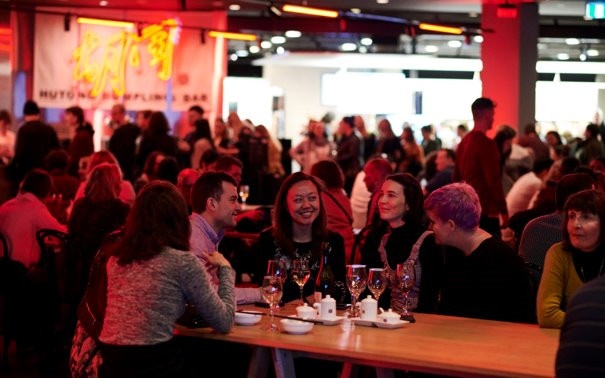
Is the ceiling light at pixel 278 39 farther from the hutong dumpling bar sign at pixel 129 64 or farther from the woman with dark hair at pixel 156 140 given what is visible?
the woman with dark hair at pixel 156 140

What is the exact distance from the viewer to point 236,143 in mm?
16281

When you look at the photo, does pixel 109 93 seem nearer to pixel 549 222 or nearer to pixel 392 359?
pixel 549 222

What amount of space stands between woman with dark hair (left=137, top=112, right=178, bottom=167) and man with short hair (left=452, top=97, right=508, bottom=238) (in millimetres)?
4970

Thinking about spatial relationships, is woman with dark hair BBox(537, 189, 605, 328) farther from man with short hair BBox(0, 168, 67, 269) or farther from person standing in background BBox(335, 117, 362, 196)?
person standing in background BBox(335, 117, 362, 196)

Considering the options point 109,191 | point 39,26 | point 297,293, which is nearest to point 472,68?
point 39,26

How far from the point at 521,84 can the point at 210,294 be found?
12.5 m

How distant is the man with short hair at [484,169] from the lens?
903cm

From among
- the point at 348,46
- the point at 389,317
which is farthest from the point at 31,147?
the point at 348,46

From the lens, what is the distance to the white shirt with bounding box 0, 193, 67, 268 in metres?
8.02

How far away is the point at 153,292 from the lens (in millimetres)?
4508

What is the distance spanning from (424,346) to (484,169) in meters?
4.84

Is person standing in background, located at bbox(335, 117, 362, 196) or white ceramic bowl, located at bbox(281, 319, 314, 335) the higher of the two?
person standing in background, located at bbox(335, 117, 362, 196)

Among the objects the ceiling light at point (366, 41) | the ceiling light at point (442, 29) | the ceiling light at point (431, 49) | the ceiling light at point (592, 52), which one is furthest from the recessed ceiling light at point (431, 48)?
the ceiling light at point (442, 29)

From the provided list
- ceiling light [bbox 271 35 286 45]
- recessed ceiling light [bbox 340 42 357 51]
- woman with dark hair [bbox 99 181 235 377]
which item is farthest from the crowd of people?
recessed ceiling light [bbox 340 42 357 51]
